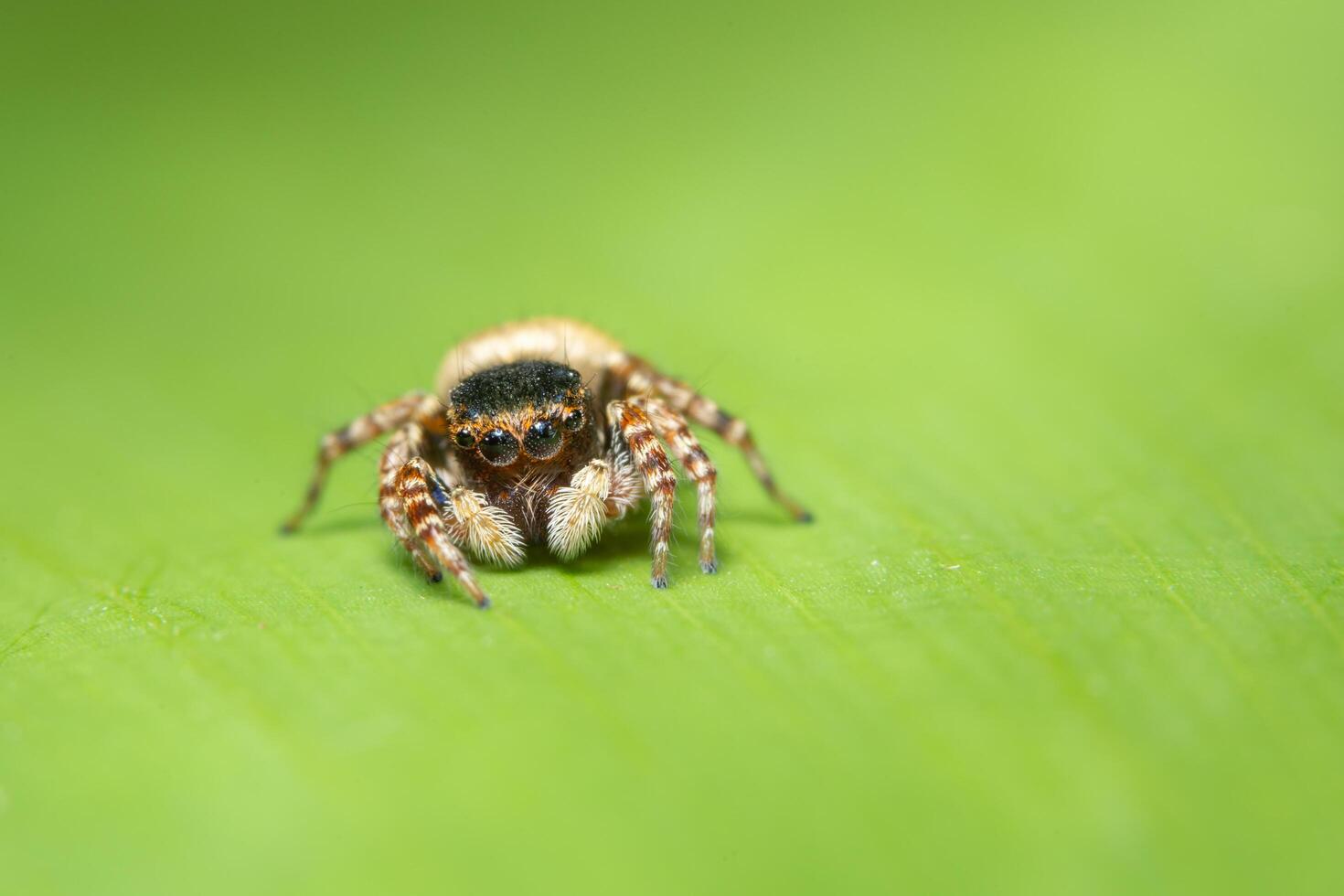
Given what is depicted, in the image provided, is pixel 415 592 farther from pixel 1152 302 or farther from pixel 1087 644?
pixel 1152 302

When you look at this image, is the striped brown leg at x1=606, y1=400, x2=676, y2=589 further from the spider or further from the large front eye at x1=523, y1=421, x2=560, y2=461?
the large front eye at x1=523, y1=421, x2=560, y2=461

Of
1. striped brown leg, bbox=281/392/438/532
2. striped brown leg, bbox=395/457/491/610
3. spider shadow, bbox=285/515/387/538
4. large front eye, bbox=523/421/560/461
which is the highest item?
large front eye, bbox=523/421/560/461

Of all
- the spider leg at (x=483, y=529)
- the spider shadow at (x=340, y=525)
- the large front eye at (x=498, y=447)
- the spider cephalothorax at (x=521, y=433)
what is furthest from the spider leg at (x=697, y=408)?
the spider shadow at (x=340, y=525)

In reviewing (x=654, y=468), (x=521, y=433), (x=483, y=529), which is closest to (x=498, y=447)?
(x=521, y=433)

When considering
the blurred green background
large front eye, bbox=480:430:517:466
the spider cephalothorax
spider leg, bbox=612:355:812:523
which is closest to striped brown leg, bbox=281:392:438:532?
the blurred green background

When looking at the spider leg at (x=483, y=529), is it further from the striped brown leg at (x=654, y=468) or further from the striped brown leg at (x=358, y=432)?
the striped brown leg at (x=358, y=432)

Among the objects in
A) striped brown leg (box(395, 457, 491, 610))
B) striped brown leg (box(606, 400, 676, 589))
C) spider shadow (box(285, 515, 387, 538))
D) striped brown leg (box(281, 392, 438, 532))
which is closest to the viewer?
striped brown leg (box(395, 457, 491, 610))

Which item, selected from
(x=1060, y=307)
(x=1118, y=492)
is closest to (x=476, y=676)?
(x=1118, y=492)
